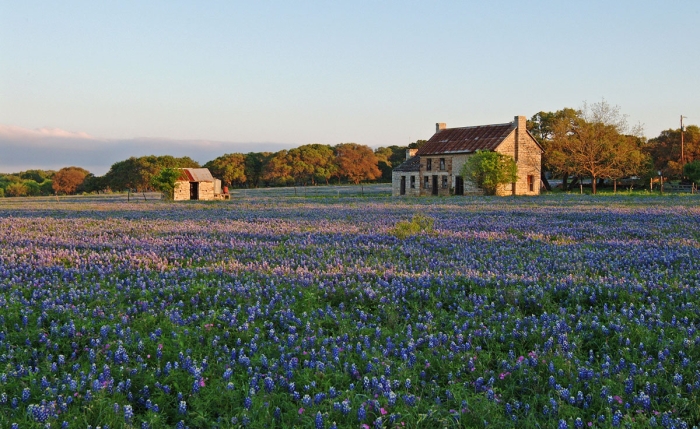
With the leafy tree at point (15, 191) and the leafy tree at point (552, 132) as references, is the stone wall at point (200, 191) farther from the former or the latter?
the leafy tree at point (15, 191)

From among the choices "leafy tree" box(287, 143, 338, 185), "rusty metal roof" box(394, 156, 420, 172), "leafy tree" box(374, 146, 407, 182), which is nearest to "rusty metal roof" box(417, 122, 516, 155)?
"rusty metal roof" box(394, 156, 420, 172)

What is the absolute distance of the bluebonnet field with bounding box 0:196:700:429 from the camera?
3422mm

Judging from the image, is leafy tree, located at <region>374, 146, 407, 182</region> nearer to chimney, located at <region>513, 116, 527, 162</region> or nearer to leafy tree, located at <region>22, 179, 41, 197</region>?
chimney, located at <region>513, 116, 527, 162</region>

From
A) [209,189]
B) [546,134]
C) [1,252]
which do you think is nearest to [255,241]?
[1,252]

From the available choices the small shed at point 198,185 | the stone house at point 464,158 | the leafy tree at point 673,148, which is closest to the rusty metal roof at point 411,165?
the stone house at point 464,158

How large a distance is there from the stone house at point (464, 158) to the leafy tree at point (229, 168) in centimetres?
5614

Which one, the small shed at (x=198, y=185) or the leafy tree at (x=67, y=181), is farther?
the leafy tree at (x=67, y=181)

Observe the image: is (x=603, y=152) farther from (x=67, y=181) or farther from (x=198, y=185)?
(x=67, y=181)

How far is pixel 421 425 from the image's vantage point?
322 cm

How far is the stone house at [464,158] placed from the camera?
187ft

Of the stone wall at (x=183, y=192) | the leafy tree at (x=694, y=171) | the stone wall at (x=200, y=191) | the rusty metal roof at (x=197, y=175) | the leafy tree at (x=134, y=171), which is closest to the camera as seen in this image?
the leafy tree at (x=694, y=171)

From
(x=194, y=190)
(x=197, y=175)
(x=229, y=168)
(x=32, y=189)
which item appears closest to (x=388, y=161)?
(x=229, y=168)

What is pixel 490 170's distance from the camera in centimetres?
5088

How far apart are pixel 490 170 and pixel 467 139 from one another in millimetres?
9704
